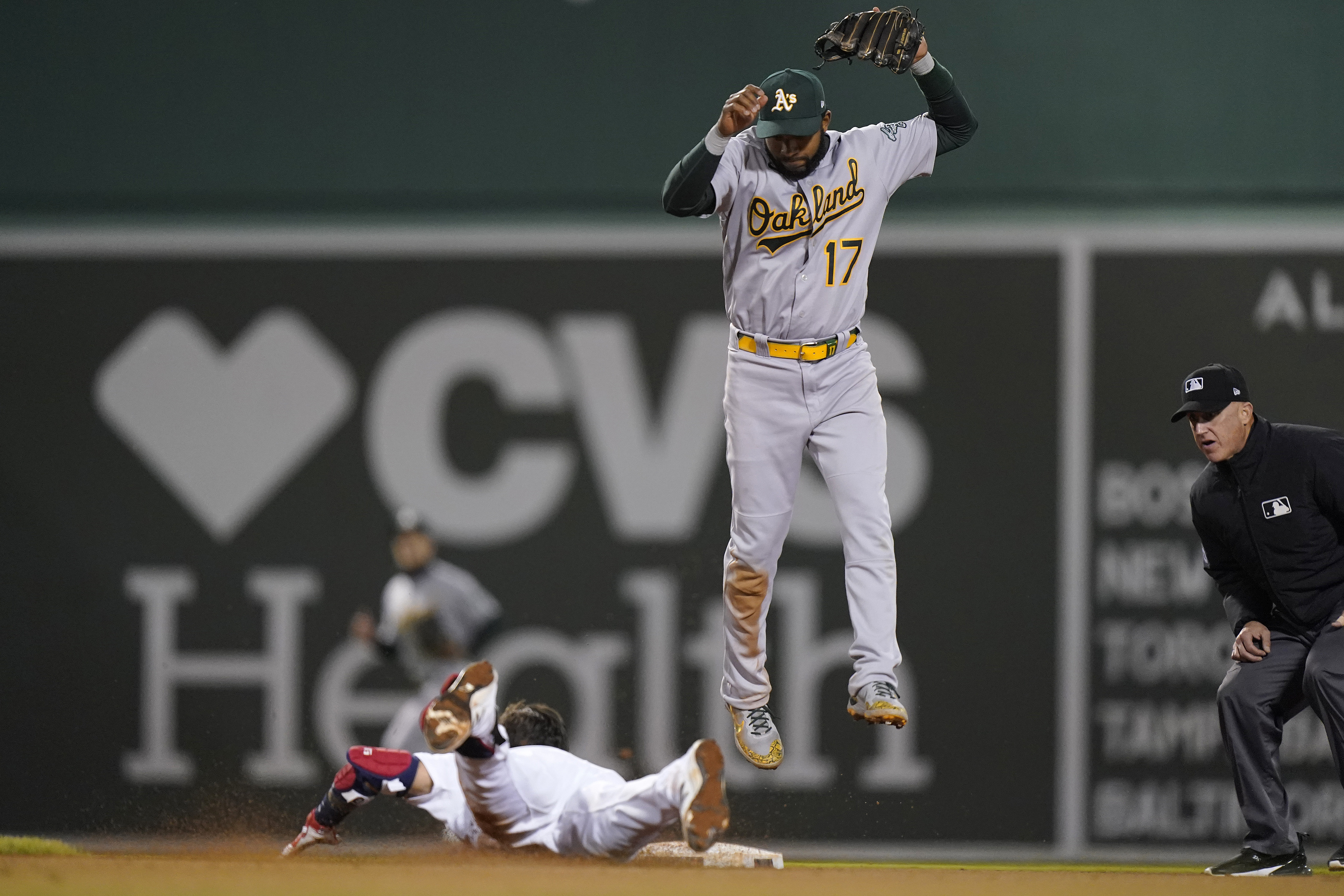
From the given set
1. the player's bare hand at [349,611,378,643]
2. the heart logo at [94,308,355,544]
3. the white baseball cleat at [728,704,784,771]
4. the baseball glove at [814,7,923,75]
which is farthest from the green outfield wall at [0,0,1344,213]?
the white baseball cleat at [728,704,784,771]

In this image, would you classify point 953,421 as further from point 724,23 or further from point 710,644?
point 724,23

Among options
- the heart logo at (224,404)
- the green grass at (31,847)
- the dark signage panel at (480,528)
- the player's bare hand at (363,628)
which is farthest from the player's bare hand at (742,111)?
the green grass at (31,847)

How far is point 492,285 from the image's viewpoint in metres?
6.03

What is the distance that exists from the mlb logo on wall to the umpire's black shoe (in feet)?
3.43

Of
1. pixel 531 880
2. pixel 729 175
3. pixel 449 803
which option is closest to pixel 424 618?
pixel 449 803

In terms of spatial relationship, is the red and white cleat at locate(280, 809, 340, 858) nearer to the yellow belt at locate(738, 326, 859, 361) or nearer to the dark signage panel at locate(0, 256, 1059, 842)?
the dark signage panel at locate(0, 256, 1059, 842)

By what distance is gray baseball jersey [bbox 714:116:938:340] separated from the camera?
3.74 metres

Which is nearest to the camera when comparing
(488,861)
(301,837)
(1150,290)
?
(488,861)

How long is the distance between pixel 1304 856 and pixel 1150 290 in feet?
7.89

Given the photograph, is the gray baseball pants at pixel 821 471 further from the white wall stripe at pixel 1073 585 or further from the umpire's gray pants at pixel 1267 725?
the white wall stripe at pixel 1073 585

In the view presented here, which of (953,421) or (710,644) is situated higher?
(953,421)

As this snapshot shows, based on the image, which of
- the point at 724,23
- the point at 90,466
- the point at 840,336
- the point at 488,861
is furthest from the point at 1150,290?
the point at 90,466

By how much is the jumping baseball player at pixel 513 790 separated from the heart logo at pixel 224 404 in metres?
2.03

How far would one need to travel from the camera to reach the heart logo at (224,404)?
239 inches
